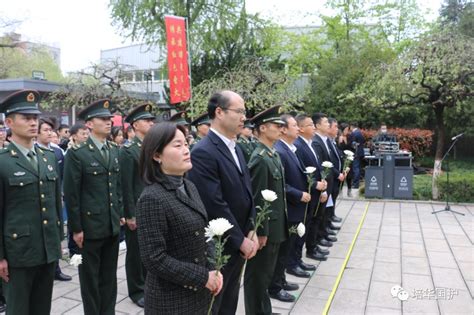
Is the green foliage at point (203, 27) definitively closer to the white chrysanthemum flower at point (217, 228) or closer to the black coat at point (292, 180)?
the black coat at point (292, 180)

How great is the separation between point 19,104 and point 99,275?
1.53 m

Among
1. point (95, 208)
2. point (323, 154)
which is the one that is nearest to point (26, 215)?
point (95, 208)

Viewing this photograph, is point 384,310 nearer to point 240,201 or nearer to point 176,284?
point 240,201

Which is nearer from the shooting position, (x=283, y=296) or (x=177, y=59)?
(x=283, y=296)

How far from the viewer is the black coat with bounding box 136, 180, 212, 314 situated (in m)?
1.88

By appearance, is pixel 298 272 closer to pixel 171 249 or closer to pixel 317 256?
pixel 317 256

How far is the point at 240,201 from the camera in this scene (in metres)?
2.80

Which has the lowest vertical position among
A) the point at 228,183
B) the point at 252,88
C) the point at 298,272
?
the point at 298,272

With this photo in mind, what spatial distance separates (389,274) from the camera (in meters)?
4.88

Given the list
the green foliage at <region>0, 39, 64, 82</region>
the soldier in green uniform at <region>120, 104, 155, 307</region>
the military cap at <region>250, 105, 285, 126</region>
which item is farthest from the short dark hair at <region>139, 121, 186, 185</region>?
the green foliage at <region>0, 39, 64, 82</region>

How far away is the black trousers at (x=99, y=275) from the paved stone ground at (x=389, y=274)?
1.77 feet

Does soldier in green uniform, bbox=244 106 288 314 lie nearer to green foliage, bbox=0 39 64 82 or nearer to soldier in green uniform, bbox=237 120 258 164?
soldier in green uniform, bbox=237 120 258 164

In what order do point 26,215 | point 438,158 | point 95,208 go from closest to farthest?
1. point 26,215
2. point 95,208
3. point 438,158

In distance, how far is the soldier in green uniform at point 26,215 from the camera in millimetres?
2602
